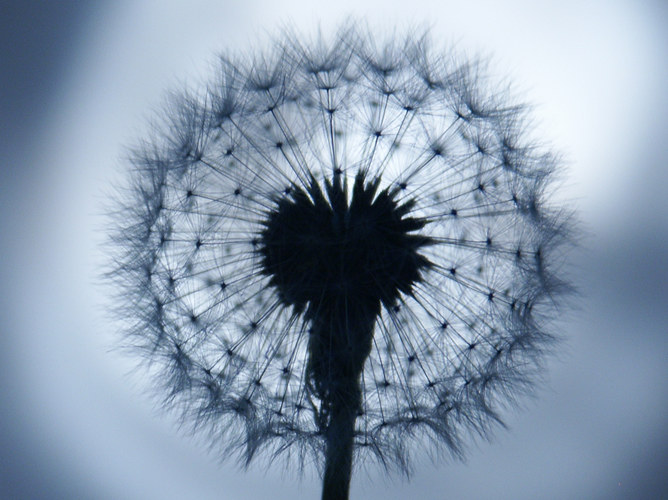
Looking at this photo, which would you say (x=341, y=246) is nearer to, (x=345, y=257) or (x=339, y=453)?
(x=345, y=257)

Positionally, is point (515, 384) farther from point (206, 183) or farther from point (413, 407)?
point (206, 183)

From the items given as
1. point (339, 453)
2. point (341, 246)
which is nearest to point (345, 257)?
point (341, 246)

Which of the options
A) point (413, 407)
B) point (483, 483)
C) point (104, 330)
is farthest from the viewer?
point (483, 483)

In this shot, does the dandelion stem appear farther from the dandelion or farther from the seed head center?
the seed head center

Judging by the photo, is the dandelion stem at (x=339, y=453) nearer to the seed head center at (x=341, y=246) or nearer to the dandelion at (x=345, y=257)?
the dandelion at (x=345, y=257)

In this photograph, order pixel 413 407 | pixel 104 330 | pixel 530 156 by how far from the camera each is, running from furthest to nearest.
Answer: pixel 104 330 → pixel 530 156 → pixel 413 407

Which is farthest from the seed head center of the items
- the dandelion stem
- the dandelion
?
the dandelion stem

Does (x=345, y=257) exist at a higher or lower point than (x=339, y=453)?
higher

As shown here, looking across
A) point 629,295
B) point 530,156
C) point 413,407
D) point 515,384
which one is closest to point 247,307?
point 413,407
